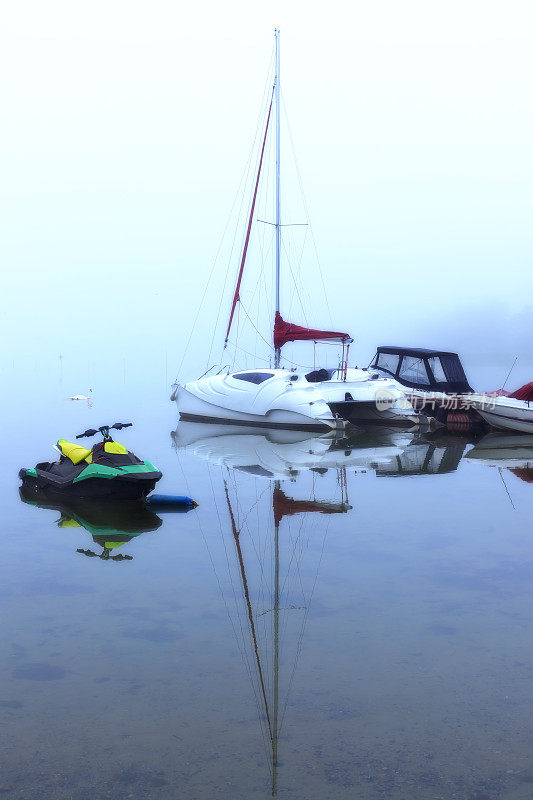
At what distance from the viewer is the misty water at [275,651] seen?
200 inches

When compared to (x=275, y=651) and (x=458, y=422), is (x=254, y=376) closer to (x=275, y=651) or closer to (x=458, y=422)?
(x=458, y=422)

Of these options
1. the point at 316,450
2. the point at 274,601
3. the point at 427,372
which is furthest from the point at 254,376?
the point at 274,601

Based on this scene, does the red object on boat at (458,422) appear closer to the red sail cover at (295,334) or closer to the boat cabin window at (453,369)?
the boat cabin window at (453,369)

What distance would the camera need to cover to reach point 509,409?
940 inches

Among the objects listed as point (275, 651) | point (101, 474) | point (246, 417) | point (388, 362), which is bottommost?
point (246, 417)

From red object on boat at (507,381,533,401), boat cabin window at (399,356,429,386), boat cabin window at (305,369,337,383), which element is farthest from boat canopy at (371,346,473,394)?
red object on boat at (507,381,533,401)

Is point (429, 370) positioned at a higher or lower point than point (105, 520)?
lower

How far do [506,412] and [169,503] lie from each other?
1411 cm

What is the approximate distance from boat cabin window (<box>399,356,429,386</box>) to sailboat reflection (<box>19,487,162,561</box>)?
16.5m

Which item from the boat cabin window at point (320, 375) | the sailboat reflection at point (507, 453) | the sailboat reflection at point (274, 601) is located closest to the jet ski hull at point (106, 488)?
the sailboat reflection at point (274, 601)

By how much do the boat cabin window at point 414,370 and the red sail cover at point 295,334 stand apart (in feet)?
10.3

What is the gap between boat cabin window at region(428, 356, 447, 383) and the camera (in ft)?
90.2

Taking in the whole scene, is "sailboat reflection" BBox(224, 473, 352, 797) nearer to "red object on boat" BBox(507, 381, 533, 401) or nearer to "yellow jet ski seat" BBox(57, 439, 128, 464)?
"yellow jet ski seat" BBox(57, 439, 128, 464)

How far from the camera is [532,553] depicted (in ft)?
34.0
